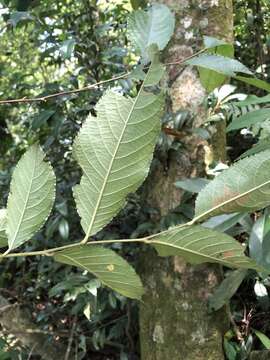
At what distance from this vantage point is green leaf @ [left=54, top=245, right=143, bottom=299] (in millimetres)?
304

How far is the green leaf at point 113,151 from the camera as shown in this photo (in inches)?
11.8

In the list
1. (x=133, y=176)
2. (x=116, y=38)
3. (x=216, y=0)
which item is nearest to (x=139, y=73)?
(x=133, y=176)

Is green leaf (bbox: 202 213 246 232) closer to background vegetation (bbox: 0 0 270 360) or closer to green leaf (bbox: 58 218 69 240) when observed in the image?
background vegetation (bbox: 0 0 270 360)

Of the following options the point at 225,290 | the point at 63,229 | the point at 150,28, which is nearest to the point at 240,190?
the point at 150,28

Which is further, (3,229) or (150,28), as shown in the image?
Answer: (150,28)

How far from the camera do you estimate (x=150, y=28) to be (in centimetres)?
51

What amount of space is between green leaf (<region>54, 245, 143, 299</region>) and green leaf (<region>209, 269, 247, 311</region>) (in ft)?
2.31

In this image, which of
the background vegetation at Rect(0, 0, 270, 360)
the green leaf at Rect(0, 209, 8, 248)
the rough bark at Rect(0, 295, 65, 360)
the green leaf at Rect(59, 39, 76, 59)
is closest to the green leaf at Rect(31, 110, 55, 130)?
the background vegetation at Rect(0, 0, 270, 360)

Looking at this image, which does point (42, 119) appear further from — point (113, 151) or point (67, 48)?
point (113, 151)

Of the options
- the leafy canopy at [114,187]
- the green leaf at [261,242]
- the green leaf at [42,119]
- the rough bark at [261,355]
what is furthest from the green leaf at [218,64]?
the green leaf at [42,119]

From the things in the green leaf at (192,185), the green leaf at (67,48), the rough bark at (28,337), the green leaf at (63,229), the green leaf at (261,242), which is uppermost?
the green leaf at (67,48)

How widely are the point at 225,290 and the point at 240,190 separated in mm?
742

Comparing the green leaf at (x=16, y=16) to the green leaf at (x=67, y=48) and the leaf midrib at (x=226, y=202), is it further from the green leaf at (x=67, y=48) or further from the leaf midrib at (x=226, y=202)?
the leaf midrib at (x=226, y=202)

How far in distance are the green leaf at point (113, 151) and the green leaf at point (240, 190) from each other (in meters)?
0.05
